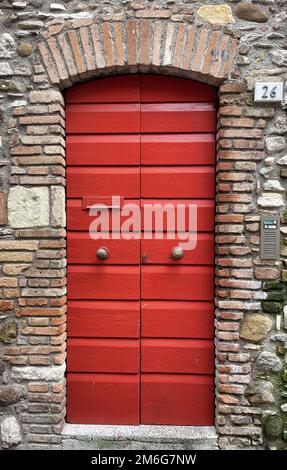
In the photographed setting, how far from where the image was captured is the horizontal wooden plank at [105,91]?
2.59 m

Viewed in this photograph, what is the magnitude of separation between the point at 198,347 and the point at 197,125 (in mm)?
1634

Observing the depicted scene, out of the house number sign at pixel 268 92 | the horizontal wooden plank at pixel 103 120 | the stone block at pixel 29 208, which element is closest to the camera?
the house number sign at pixel 268 92

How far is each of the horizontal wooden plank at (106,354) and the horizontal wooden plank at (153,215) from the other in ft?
2.78

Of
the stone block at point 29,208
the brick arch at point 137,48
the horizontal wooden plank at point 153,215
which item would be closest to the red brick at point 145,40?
the brick arch at point 137,48

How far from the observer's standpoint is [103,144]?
260cm

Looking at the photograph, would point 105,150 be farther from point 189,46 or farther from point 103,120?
point 189,46

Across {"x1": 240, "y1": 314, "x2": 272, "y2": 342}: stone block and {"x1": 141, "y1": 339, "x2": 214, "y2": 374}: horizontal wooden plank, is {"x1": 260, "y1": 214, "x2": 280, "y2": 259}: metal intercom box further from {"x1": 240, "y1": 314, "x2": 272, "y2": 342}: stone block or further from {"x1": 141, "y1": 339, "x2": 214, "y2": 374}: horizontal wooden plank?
{"x1": 141, "y1": 339, "x2": 214, "y2": 374}: horizontal wooden plank

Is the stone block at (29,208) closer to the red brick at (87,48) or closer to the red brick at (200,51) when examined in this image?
the red brick at (87,48)

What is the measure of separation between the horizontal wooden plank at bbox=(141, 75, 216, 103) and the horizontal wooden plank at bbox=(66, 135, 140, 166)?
33cm

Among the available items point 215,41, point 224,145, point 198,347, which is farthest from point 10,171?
point 198,347

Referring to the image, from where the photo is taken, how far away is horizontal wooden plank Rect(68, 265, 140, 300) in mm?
2619

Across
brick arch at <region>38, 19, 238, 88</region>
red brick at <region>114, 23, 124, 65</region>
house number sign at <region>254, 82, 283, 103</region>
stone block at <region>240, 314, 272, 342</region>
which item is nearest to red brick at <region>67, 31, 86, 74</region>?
brick arch at <region>38, 19, 238, 88</region>

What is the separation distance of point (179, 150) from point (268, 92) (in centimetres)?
71

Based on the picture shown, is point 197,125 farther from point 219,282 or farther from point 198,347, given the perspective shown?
point 198,347
